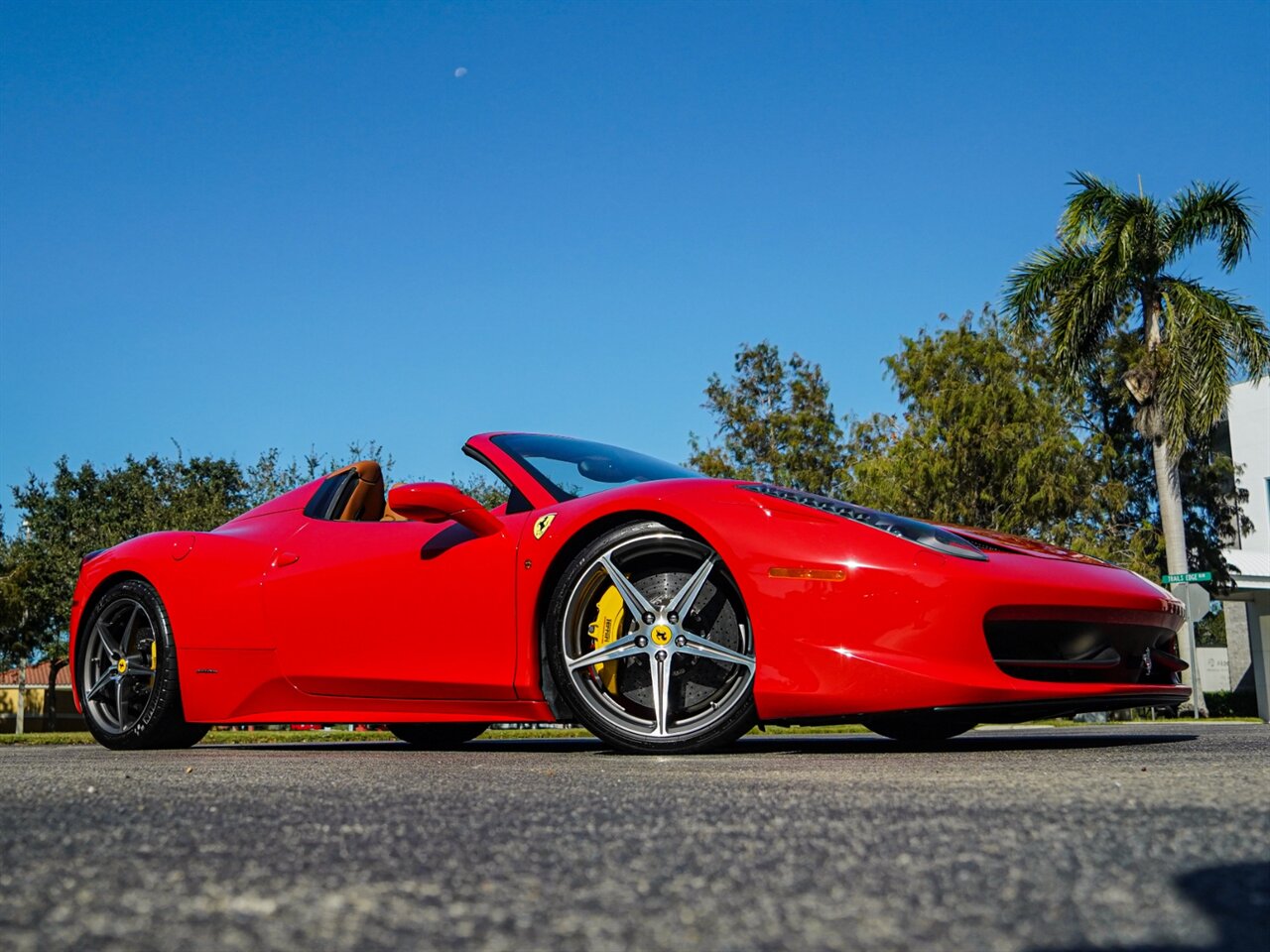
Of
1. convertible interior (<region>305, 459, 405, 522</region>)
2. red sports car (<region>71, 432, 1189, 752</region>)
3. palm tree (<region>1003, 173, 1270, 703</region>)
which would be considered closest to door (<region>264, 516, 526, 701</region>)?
red sports car (<region>71, 432, 1189, 752</region>)

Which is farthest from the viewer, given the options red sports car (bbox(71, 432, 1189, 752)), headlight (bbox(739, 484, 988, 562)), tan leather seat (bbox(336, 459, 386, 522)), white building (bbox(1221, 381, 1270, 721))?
white building (bbox(1221, 381, 1270, 721))

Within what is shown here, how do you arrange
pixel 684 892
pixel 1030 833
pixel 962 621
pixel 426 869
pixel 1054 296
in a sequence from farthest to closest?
1. pixel 1054 296
2. pixel 962 621
3. pixel 1030 833
4. pixel 426 869
5. pixel 684 892

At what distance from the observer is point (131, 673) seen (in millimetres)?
5809

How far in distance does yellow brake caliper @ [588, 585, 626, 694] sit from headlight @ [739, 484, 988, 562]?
60 cm

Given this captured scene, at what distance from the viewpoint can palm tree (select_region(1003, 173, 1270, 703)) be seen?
23562mm

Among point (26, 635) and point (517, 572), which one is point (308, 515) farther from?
point (26, 635)

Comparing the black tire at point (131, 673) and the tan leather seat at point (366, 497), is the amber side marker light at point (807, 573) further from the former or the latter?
the black tire at point (131, 673)

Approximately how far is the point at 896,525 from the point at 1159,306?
23.1 metres

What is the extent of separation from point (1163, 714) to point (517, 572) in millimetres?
26580

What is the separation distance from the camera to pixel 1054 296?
981 inches

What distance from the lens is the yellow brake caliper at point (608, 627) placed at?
14.2 feet

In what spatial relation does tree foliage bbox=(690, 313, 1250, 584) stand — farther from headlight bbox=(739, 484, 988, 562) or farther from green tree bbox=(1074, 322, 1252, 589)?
headlight bbox=(739, 484, 988, 562)

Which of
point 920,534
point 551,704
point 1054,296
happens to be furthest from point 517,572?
point 1054,296

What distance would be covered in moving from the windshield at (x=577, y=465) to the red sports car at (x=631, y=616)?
0.02 meters
